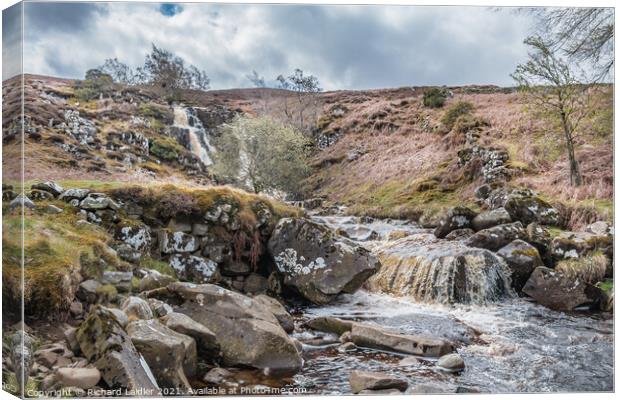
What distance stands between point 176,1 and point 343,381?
4.78 meters

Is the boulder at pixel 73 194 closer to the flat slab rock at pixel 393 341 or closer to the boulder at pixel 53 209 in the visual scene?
the boulder at pixel 53 209

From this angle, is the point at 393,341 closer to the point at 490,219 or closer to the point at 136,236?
the point at 490,219

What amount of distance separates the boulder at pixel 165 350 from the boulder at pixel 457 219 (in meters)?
4.15

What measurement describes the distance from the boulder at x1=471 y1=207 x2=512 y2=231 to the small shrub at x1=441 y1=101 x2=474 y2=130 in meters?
1.39

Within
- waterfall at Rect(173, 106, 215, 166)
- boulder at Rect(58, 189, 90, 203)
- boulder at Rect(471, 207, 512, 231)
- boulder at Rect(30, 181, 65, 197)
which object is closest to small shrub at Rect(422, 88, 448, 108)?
boulder at Rect(471, 207, 512, 231)

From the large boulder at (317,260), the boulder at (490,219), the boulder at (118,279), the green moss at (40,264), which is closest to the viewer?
the green moss at (40,264)

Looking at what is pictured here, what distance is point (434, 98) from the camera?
720cm

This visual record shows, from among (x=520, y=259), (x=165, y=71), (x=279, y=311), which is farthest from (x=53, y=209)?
(x=520, y=259)

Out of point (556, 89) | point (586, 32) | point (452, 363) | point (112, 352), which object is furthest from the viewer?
point (556, 89)

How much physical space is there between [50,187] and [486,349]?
18.3ft

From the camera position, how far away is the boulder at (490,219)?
24.9ft

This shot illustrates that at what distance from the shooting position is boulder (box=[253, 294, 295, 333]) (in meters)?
7.02

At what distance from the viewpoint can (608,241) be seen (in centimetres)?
685

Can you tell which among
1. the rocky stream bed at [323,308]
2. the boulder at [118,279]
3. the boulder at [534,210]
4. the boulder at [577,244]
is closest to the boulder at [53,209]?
the rocky stream bed at [323,308]
